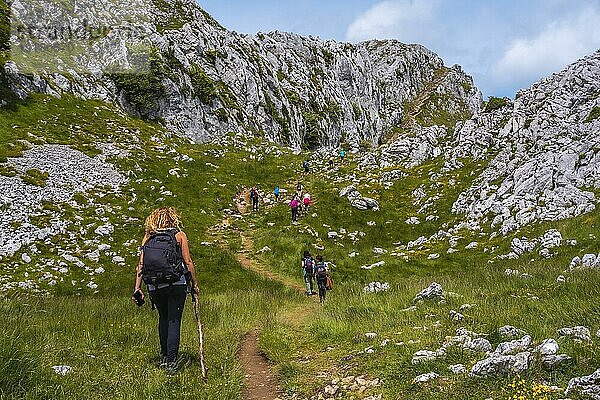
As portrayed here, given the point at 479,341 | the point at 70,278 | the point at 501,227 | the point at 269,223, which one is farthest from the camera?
the point at 269,223

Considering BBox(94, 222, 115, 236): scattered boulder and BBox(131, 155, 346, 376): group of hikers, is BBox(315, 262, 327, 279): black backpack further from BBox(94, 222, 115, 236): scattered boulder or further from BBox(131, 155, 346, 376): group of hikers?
BBox(94, 222, 115, 236): scattered boulder

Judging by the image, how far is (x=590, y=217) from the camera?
908 inches

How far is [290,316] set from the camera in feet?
52.9

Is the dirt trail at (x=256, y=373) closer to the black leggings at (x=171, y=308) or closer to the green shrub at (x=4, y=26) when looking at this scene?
the black leggings at (x=171, y=308)

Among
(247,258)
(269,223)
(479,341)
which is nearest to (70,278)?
(247,258)

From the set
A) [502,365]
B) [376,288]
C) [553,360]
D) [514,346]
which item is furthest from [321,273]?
[553,360]

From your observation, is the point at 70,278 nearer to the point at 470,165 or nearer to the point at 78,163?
the point at 78,163

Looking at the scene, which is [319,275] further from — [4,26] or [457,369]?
[4,26]

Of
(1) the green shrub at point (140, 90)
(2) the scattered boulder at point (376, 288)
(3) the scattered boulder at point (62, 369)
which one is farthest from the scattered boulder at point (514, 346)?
(1) the green shrub at point (140, 90)

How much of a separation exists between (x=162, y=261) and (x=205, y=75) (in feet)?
236

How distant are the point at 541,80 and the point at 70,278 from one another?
46392 mm

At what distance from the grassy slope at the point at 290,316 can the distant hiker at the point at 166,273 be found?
0.71 meters

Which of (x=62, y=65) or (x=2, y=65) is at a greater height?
(x=62, y=65)

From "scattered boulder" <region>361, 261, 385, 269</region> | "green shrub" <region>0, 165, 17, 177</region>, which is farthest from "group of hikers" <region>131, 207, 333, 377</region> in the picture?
"green shrub" <region>0, 165, 17, 177</region>
